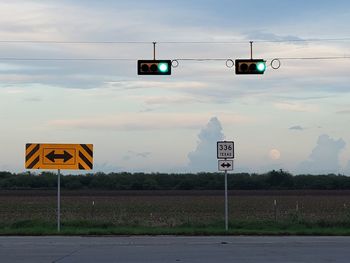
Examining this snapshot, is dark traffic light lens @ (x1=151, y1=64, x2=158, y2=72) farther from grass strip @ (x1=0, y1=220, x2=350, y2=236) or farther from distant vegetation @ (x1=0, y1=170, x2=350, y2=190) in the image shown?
distant vegetation @ (x1=0, y1=170, x2=350, y2=190)

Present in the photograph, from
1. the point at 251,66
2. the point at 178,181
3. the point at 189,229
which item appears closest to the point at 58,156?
the point at 189,229

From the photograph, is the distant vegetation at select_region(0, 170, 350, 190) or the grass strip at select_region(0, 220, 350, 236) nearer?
the grass strip at select_region(0, 220, 350, 236)

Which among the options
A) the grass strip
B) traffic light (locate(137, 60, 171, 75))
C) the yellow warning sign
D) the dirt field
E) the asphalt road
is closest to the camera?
the asphalt road

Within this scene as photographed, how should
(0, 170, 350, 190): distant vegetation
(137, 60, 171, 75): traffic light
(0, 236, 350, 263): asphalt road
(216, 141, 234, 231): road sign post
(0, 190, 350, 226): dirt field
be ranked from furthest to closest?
(0, 170, 350, 190): distant vegetation → (0, 190, 350, 226): dirt field → (216, 141, 234, 231): road sign post → (137, 60, 171, 75): traffic light → (0, 236, 350, 263): asphalt road

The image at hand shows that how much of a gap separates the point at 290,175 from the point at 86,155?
111 m

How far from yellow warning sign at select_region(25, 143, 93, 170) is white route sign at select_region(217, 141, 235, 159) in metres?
4.77

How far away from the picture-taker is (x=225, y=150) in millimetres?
24625

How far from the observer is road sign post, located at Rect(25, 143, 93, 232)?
983 inches

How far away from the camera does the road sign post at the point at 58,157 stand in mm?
24969

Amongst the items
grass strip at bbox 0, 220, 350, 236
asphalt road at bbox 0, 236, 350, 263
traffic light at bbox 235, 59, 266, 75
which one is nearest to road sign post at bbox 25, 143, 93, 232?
grass strip at bbox 0, 220, 350, 236

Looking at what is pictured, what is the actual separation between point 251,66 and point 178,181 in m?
111

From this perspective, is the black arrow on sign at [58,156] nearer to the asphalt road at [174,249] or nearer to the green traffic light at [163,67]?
the asphalt road at [174,249]

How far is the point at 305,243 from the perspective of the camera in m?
19.4

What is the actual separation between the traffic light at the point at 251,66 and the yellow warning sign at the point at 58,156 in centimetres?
756
